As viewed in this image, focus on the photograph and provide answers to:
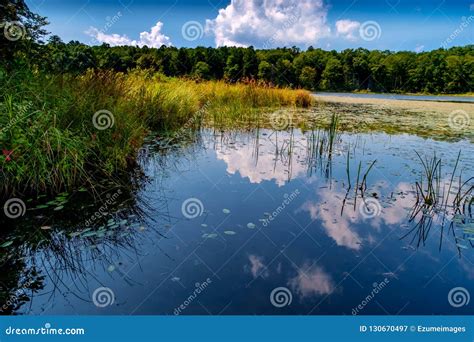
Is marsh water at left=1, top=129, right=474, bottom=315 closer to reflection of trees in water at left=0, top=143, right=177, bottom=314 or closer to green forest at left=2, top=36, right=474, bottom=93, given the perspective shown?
reflection of trees in water at left=0, top=143, right=177, bottom=314

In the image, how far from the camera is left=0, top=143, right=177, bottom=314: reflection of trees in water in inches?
117

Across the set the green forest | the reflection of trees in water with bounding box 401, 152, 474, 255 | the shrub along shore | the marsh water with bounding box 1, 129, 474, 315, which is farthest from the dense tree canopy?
the reflection of trees in water with bounding box 401, 152, 474, 255

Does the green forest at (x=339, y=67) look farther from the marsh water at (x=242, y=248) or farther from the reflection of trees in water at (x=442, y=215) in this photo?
the reflection of trees in water at (x=442, y=215)

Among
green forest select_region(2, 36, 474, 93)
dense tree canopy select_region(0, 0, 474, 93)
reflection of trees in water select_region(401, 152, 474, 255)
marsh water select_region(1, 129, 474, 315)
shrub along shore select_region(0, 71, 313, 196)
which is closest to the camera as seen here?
marsh water select_region(1, 129, 474, 315)

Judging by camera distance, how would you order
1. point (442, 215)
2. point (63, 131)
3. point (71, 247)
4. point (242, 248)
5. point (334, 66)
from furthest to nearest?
1. point (334, 66)
2. point (63, 131)
3. point (442, 215)
4. point (242, 248)
5. point (71, 247)

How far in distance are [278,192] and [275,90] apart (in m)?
13.8

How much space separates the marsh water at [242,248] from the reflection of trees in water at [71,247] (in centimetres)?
1

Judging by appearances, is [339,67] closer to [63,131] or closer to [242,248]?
[63,131]

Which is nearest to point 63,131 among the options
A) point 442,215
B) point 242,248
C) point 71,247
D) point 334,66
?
point 71,247

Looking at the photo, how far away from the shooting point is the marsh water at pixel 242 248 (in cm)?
296

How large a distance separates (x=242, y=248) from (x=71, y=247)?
5.93 ft

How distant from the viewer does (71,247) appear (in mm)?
3611

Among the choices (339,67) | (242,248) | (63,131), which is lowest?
(242,248)

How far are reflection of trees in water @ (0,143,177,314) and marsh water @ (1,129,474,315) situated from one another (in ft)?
0.04
